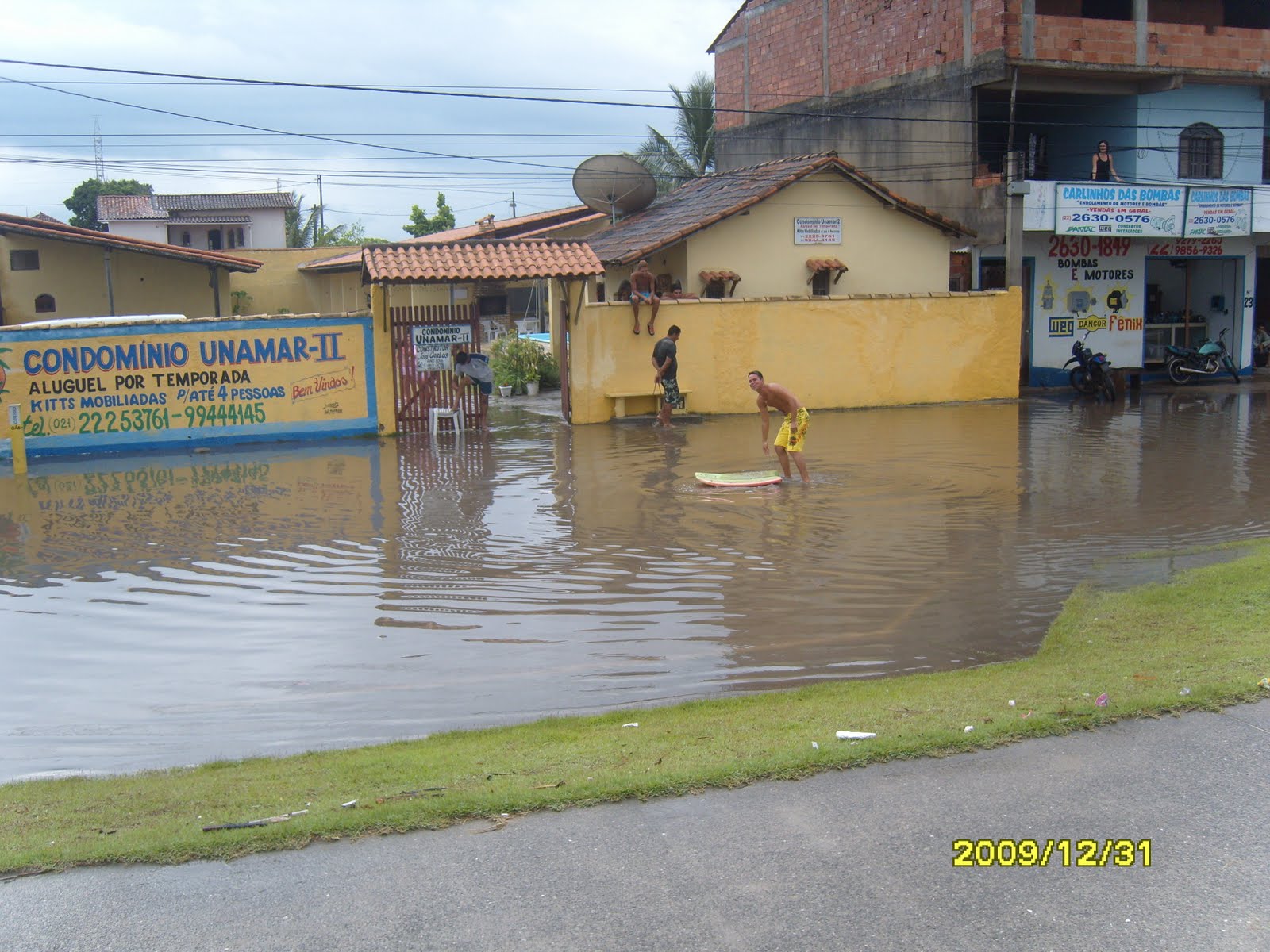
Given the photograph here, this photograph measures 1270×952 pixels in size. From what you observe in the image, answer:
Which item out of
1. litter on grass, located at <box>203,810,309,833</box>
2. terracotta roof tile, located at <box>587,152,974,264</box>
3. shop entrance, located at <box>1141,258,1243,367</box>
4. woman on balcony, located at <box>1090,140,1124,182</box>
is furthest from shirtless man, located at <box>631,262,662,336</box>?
litter on grass, located at <box>203,810,309,833</box>

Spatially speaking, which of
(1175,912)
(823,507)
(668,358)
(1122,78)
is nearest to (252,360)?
(668,358)

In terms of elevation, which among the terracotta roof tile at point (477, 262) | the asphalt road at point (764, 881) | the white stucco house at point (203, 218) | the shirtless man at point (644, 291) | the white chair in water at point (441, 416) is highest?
the white stucco house at point (203, 218)

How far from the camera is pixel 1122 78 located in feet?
92.4

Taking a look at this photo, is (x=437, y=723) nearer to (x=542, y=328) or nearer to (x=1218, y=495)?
(x=1218, y=495)

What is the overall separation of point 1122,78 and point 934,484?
18135mm

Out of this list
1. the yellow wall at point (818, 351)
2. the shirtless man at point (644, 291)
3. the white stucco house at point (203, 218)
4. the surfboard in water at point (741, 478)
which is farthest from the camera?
the white stucco house at point (203, 218)

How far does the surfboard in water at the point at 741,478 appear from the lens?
1477 cm

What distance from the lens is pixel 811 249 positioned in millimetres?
26359

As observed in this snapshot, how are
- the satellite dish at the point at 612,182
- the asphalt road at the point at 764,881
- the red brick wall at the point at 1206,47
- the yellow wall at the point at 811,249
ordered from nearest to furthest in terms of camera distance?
the asphalt road at the point at 764,881
the yellow wall at the point at 811,249
the red brick wall at the point at 1206,47
the satellite dish at the point at 612,182

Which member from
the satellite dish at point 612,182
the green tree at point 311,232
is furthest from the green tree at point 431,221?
the satellite dish at point 612,182

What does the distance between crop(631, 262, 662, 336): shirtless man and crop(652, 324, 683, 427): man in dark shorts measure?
1.88 ft

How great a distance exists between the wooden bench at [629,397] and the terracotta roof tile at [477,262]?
96.2 inches

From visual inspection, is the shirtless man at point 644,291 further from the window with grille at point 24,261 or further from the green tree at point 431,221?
the green tree at point 431,221

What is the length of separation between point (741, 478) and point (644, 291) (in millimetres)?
8205
